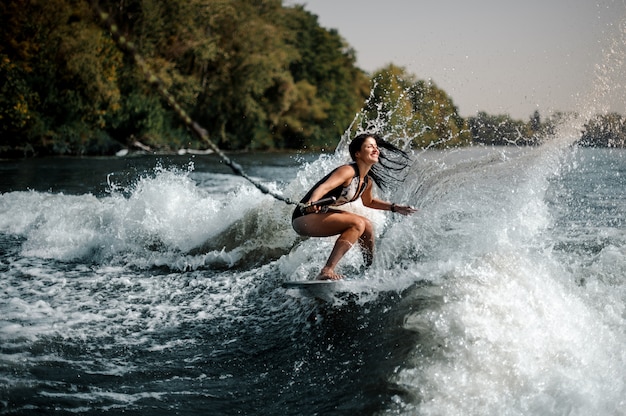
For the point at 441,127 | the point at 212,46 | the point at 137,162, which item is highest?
the point at 212,46

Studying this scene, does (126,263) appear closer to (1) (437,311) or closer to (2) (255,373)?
(2) (255,373)

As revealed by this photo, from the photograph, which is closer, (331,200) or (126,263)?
(331,200)

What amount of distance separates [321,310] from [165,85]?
1311 inches

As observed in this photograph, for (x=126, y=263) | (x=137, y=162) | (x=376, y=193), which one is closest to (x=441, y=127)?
(x=376, y=193)

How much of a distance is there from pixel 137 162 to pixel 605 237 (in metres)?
22.7

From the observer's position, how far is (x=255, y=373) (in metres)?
4.91

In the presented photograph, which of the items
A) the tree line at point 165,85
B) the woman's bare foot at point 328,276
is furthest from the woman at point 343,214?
the tree line at point 165,85

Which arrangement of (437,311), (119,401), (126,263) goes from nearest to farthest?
(119,401) → (437,311) → (126,263)

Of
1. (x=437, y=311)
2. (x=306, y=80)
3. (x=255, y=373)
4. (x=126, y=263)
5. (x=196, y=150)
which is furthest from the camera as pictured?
(x=306, y=80)

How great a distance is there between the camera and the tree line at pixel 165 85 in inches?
1058

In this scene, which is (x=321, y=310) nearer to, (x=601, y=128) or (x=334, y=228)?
(x=334, y=228)

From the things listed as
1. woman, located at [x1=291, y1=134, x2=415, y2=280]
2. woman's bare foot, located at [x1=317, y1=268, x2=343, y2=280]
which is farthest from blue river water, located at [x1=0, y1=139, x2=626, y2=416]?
woman, located at [x1=291, y1=134, x2=415, y2=280]

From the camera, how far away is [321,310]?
244 inches

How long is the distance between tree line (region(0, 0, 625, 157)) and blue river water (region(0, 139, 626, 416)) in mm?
4402
